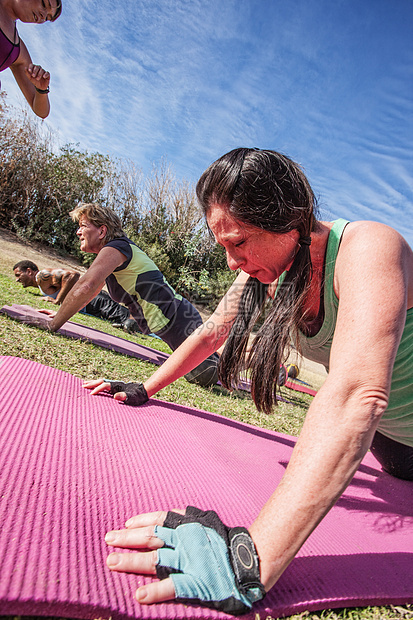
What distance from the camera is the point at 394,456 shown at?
7.22ft

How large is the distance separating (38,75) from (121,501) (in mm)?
3261

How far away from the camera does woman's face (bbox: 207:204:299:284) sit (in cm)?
131

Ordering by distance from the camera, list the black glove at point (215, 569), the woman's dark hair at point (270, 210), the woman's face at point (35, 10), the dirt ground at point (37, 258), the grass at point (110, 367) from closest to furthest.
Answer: the black glove at point (215, 569), the woman's dark hair at point (270, 210), the woman's face at point (35, 10), the grass at point (110, 367), the dirt ground at point (37, 258)

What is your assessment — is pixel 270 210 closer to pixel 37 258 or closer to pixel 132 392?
pixel 132 392

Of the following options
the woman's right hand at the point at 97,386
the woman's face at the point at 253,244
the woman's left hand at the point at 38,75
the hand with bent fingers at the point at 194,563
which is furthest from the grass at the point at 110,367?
the woman's left hand at the point at 38,75

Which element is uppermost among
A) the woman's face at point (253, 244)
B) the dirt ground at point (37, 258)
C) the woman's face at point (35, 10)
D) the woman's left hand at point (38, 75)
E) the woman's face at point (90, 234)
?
the woman's face at point (35, 10)

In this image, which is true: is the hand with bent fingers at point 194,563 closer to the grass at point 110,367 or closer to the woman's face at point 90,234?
the grass at point 110,367

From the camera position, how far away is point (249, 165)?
128 cm

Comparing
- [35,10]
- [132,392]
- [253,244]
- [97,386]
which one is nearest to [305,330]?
[253,244]

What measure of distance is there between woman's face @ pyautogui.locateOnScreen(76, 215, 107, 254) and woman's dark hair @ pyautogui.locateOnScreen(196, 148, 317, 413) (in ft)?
8.08

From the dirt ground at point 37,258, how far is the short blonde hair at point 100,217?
5.72 meters

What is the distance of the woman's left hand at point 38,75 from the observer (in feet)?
9.27

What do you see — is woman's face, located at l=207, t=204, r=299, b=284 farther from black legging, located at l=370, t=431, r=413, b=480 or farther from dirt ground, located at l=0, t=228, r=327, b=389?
dirt ground, located at l=0, t=228, r=327, b=389

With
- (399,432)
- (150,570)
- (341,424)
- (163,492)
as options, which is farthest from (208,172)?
(399,432)
